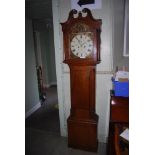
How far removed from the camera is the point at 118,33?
2.07 metres

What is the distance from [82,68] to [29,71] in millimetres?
1671

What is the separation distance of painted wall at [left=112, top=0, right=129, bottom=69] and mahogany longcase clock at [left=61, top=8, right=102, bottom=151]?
306mm

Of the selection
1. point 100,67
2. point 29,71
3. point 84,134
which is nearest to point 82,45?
point 100,67

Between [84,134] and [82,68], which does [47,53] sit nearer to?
[82,68]

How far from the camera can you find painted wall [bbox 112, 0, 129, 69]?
1923mm

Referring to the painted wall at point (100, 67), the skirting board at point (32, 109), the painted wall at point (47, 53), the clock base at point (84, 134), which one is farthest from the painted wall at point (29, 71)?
the painted wall at point (47, 53)

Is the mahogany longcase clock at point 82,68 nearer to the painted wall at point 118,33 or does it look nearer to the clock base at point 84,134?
the clock base at point 84,134

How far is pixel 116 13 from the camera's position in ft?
6.32

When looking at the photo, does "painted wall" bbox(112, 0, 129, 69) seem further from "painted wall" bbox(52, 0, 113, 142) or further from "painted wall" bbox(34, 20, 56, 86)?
"painted wall" bbox(34, 20, 56, 86)

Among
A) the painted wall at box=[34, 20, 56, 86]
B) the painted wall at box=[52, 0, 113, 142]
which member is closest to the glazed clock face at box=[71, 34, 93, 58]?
the painted wall at box=[52, 0, 113, 142]

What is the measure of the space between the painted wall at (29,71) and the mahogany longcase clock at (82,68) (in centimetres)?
141

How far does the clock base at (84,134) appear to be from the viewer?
195 centimetres
